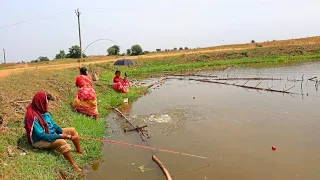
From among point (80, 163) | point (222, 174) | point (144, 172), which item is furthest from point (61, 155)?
point (222, 174)

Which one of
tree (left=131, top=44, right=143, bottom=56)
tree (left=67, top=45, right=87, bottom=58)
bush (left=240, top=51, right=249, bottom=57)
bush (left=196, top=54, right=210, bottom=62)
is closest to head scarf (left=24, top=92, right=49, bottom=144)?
bush (left=196, top=54, right=210, bottom=62)

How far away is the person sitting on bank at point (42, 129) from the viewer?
6812 millimetres

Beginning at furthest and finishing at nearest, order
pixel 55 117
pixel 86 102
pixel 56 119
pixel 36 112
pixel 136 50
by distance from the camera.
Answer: pixel 136 50, pixel 86 102, pixel 55 117, pixel 56 119, pixel 36 112

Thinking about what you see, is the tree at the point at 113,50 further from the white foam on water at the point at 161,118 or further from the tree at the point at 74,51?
the white foam on water at the point at 161,118

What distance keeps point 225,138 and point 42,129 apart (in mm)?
5317

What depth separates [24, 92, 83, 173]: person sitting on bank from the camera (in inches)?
268

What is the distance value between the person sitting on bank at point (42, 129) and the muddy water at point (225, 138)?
966mm

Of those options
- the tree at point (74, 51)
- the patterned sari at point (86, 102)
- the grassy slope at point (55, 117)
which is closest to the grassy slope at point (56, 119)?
the grassy slope at point (55, 117)

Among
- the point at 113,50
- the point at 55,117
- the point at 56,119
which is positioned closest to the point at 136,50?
the point at 113,50

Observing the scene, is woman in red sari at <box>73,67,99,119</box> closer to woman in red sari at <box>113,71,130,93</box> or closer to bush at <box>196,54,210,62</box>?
woman in red sari at <box>113,71,130,93</box>

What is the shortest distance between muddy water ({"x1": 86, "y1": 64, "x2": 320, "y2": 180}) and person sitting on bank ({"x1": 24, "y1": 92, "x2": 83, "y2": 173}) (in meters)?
0.97

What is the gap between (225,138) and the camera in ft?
31.5

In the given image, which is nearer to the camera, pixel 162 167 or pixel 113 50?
pixel 162 167

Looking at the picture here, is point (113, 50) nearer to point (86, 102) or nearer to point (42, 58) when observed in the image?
point (42, 58)
